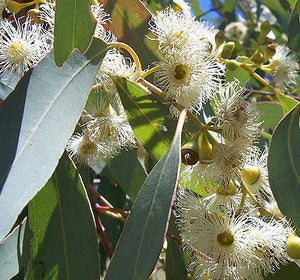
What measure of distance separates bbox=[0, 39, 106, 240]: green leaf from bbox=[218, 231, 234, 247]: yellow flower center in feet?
1.36

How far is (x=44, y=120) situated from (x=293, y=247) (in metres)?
0.60

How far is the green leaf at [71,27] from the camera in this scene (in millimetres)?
1374

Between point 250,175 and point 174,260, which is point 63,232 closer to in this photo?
point 174,260

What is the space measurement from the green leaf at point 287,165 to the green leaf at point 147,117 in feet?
0.85

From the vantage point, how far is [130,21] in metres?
1.68

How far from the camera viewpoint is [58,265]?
1417mm

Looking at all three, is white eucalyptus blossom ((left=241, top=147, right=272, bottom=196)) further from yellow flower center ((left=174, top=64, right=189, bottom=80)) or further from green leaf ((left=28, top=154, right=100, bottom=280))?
green leaf ((left=28, top=154, right=100, bottom=280))

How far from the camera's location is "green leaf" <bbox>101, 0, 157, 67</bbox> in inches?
65.4

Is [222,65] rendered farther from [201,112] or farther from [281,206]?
[281,206]

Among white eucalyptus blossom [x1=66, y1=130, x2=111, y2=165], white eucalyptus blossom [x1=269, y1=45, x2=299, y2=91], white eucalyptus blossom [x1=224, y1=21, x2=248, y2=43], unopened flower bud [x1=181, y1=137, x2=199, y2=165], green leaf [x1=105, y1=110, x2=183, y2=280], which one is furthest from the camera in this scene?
white eucalyptus blossom [x1=224, y1=21, x2=248, y2=43]

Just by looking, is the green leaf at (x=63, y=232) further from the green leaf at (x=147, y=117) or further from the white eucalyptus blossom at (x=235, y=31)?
the white eucalyptus blossom at (x=235, y=31)

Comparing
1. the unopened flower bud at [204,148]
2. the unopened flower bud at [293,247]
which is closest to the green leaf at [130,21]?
the unopened flower bud at [204,148]

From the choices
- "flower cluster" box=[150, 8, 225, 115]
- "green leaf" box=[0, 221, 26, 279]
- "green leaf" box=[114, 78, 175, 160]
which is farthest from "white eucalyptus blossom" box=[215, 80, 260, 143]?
"green leaf" box=[0, 221, 26, 279]

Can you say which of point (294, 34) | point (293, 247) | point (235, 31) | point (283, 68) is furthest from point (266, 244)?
point (235, 31)
